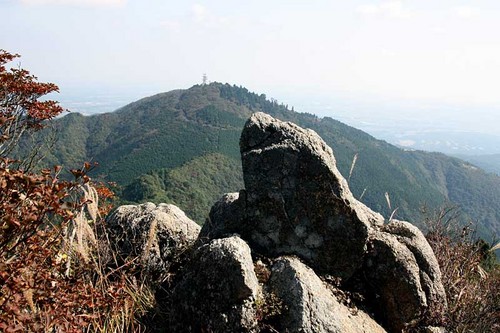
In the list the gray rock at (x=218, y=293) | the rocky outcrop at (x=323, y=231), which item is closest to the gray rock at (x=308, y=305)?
the gray rock at (x=218, y=293)

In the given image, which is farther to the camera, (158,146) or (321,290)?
(158,146)

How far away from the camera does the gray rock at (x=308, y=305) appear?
3953 mm

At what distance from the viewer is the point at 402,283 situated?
16.4 feet

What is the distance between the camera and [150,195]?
329 ft

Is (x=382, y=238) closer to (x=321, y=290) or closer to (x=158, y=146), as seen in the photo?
(x=321, y=290)

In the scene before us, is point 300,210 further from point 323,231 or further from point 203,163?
point 203,163

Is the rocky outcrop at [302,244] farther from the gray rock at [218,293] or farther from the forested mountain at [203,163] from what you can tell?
the forested mountain at [203,163]

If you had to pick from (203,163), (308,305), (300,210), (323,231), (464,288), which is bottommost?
(203,163)

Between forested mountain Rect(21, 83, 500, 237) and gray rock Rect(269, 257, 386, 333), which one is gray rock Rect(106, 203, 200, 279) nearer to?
gray rock Rect(269, 257, 386, 333)

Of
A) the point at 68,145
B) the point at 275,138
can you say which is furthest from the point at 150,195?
the point at 275,138

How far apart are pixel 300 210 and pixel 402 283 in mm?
1522

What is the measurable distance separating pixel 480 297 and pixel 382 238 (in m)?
1.77

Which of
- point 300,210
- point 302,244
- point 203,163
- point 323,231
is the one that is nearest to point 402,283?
point 323,231

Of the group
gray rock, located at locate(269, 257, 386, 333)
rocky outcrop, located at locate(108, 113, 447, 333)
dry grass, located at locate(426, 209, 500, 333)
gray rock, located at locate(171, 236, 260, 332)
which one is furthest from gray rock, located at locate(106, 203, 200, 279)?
dry grass, located at locate(426, 209, 500, 333)
